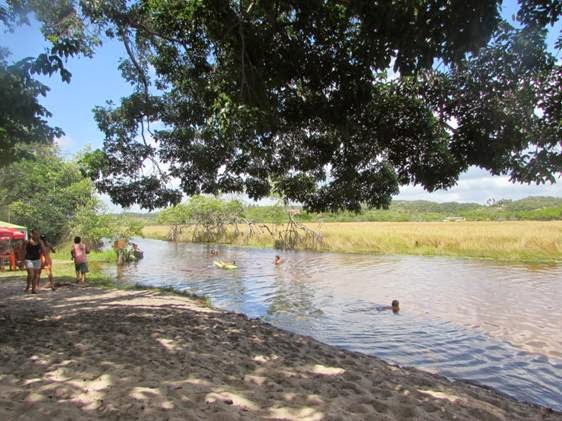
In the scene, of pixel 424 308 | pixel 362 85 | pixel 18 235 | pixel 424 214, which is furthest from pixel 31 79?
pixel 424 214

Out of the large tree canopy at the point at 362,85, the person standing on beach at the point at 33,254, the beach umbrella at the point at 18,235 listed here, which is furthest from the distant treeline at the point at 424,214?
the beach umbrella at the point at 18,235

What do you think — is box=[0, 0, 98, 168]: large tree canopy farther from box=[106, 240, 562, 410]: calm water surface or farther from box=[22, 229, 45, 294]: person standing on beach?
box=[106, 240, 562, 410]: calm water surface

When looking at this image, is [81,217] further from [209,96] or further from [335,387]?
[335,387]

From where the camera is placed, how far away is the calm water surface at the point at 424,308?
9164 mm

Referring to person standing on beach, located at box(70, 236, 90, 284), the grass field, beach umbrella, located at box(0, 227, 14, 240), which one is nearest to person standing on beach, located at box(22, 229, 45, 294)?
person standing on beach, located at box(70, 236, 90, 284)

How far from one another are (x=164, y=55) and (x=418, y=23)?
6311mm

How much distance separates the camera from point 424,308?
15.2 m

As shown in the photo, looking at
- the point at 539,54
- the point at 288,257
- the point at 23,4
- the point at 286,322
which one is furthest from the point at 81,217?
the point at 539,54

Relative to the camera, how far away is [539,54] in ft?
17.5

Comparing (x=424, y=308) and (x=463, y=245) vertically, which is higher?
(x=463, y=245)

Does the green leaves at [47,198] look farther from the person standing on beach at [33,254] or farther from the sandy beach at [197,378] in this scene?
the sandy beach at [197,378]

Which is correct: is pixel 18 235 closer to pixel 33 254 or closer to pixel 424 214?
pixel 33 254

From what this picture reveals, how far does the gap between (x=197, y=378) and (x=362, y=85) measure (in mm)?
4024

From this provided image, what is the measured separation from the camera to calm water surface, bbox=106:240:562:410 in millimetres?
9164
